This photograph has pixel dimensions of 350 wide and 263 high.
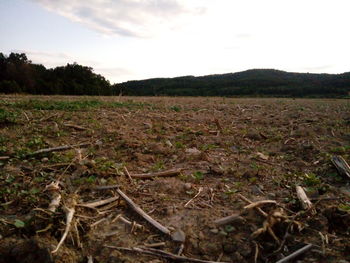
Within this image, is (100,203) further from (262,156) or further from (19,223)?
(262,156)

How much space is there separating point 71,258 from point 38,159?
7.88ft

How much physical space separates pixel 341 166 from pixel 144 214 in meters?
3.06

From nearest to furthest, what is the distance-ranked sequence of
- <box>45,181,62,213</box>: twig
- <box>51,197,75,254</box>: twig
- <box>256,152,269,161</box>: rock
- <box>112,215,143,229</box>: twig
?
<box>51,197,75,254</box>: twig < <box>112,215,143,229</box>: twig < <box>45,181,62,213</box>: twig < <box>256,152,269,161</box>: rock

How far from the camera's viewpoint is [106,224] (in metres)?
2.72

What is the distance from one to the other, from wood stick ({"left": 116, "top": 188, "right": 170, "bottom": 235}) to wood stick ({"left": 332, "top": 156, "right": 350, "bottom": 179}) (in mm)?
2779

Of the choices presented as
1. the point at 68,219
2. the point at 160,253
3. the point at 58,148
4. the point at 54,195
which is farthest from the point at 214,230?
the point at 58,148

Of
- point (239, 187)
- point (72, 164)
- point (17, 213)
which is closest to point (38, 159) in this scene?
point (72, 164)

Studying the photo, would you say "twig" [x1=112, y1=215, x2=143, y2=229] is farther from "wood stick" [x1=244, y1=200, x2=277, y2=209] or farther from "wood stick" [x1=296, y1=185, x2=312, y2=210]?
"wood stick" [x1=296, y1=185, x2=312, y2=210]

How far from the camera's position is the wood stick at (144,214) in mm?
2623

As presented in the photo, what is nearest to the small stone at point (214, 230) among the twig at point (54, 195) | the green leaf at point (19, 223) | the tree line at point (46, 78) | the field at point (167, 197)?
the field at point (167, 197)

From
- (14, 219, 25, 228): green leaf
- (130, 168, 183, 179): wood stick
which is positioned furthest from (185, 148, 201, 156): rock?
(14, 219, 25, 228): green leaf

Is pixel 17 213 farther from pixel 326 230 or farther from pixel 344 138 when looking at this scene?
pixel 344 138

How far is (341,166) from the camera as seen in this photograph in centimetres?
393

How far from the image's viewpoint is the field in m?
2.40
